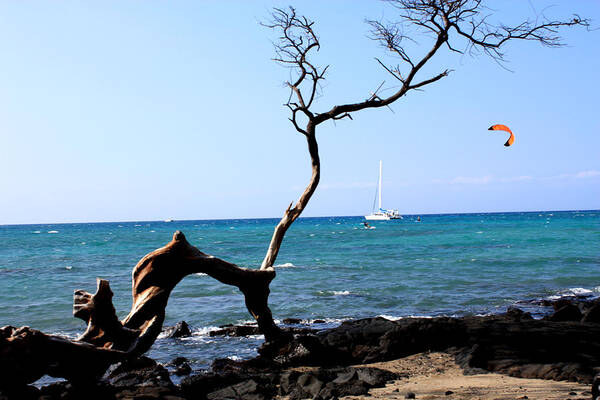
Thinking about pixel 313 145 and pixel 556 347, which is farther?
pixel 313 145

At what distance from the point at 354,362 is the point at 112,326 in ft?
13.0

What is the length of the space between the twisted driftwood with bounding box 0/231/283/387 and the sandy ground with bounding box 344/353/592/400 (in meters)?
2.60

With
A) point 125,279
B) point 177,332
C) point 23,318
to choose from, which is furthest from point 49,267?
point 177,332

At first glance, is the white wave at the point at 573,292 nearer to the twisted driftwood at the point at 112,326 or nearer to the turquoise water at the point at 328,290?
the turquoise water at the point at 328,290

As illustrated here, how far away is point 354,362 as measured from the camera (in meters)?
8.92

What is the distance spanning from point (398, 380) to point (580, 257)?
2759 cm

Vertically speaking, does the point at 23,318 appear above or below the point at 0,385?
below

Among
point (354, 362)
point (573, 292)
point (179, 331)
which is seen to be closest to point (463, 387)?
point (354, 362)

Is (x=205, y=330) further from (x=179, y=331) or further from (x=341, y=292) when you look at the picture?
(x=341, y=292)

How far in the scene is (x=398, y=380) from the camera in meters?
7.50

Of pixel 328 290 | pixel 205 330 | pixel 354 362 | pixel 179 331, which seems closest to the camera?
pixel 354 362

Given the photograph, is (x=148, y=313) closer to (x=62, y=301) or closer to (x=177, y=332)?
(x=177, y=332)

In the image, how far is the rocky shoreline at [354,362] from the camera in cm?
694

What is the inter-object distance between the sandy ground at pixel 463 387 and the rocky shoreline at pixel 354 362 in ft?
0.71
